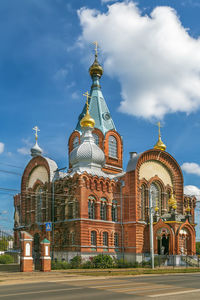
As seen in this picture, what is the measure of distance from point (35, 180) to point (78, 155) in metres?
6.79

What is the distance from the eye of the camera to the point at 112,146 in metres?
44.7

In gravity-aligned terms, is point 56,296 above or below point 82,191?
below

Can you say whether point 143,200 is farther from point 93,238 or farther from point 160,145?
point 160,145

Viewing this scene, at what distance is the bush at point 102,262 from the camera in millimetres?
30219

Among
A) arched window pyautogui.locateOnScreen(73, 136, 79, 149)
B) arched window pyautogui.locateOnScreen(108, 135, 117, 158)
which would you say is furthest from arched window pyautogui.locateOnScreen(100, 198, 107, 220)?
arched window pyautogui.locateOnScreen(73, 136, 79, 149)

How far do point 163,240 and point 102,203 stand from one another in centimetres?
832

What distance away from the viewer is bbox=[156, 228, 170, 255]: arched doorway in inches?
1410

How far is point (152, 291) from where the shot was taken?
1344 cm

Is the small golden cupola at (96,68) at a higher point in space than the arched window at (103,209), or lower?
higher

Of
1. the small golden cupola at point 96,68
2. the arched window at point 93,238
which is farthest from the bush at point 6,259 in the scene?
the small golden cupola at point 96,68

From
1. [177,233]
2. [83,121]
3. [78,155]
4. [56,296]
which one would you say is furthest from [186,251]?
[56,296]

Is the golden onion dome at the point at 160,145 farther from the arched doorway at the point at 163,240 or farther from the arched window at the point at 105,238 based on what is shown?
the arched window at the point at 105,238

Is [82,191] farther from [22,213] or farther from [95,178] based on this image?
[22,213]

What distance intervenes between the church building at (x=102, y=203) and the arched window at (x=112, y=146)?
125 millimetres
